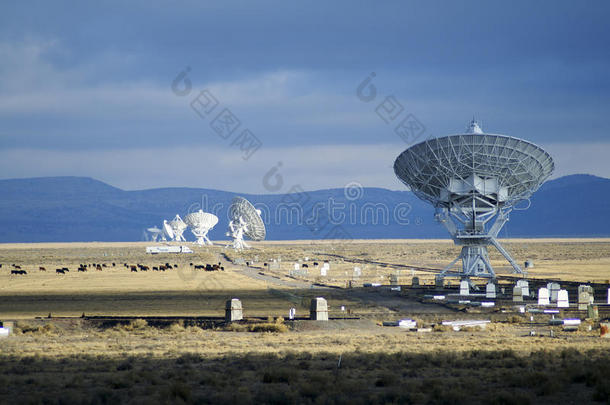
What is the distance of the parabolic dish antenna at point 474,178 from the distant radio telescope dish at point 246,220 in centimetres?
6219

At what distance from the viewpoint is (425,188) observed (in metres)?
47.0

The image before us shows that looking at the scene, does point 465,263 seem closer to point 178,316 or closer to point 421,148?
point 421,148

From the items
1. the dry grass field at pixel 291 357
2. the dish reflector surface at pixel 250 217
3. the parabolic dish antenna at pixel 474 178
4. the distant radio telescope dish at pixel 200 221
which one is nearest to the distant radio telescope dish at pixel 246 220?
the dish reflector surface at pixel 250 217

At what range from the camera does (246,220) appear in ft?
363

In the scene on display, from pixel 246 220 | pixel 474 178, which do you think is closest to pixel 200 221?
pixel 246 220

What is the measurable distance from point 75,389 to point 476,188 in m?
32.8

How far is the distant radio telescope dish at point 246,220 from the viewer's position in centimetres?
10819

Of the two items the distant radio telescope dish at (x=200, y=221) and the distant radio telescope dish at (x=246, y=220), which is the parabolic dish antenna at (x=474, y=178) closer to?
the distant radio telescope dish at (x=246, y=220)

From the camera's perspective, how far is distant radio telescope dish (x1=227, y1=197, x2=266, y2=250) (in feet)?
355

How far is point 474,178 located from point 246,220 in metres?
69.7

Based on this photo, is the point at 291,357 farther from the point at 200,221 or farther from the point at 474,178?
the point at 200,221

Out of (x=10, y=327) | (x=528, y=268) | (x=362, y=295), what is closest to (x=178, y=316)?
(x=10, y=327)

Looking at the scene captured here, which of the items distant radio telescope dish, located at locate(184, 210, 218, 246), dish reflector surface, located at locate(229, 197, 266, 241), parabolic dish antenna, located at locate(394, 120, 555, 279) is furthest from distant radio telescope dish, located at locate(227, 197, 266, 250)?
parabolic dish antenna, located at locate(394, 120, 555, 279)

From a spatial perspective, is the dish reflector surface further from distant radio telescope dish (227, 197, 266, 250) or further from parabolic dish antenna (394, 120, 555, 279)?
parabolic dish antenna (394, 120, 555, 279)
